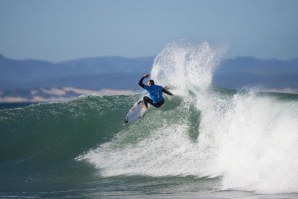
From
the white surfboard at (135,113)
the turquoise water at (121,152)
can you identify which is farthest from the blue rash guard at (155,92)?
the white surfboard at (135,113)

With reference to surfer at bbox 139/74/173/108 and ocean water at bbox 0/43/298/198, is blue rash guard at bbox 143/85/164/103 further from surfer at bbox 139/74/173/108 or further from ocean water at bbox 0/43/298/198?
ocean water at bbox 0/43/298/198

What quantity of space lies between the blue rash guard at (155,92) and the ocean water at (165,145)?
3.30ft

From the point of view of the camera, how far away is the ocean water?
11398 millimetres

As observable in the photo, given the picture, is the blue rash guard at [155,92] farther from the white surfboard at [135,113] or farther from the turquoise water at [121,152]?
the white surfboard at [135,113]

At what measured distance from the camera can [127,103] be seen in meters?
19.9

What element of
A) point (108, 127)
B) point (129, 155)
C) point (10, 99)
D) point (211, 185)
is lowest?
point (211, 185)

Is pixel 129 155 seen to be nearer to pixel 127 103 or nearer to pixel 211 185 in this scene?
pixel 211 185


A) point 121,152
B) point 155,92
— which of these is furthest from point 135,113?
point 121,152

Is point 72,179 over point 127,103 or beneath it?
beneath

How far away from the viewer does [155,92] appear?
15.4 m

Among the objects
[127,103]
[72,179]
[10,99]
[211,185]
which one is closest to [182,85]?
[127,103]

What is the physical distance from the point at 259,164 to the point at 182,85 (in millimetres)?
7625

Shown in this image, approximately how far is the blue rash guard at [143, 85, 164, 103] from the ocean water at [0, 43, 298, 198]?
3.30ft

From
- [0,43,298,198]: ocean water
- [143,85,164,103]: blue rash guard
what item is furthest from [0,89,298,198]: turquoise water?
[143,85,164,103]: blue rash guard
